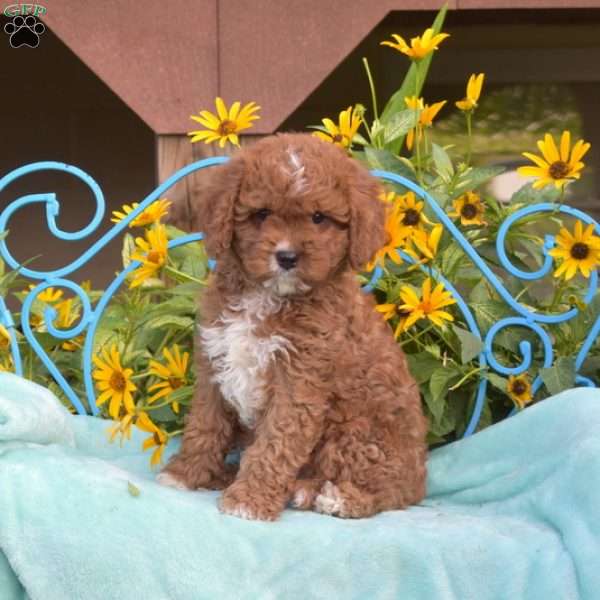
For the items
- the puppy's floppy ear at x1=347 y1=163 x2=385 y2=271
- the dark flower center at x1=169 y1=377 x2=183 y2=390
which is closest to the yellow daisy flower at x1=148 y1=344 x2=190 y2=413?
the dark flower center at x1=169 y1=377 x2=183 y2=390

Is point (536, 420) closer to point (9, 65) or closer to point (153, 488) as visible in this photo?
point (153, 488)

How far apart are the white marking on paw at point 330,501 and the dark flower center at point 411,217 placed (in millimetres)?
1323

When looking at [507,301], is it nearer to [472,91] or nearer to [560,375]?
[560,375]

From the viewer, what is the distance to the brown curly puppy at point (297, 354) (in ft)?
10.3

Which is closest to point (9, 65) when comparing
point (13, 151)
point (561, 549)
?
point (13, 151)

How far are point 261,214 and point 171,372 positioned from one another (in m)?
1.17

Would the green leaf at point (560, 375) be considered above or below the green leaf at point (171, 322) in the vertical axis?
below

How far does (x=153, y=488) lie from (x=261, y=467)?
35 cm

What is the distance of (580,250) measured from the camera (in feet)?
13.5

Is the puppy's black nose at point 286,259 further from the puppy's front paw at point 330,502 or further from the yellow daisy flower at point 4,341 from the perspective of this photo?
the yellow daisy flower at point 4,341

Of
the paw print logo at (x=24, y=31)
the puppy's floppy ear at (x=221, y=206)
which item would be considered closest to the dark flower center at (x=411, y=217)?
the puppy's floppy ear at (x=221, y=206)

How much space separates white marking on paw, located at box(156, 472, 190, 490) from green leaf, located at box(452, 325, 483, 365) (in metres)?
1.29

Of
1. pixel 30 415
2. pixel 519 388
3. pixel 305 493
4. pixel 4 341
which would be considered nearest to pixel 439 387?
pixel 519 388

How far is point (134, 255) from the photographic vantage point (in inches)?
166
